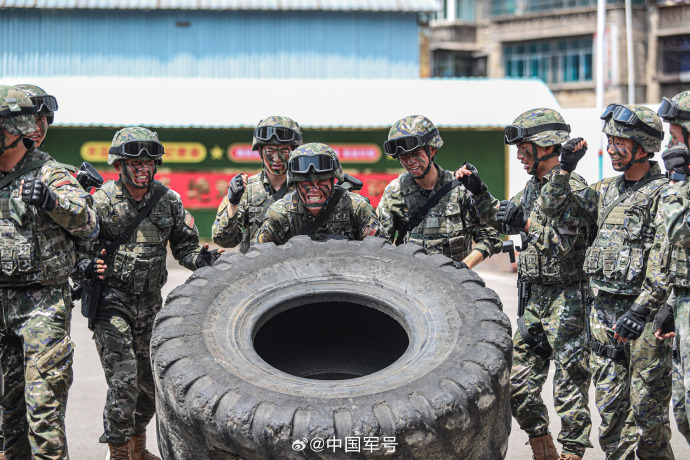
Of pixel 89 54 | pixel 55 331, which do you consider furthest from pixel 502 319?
pixel 89 54

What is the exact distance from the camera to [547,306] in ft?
17.4

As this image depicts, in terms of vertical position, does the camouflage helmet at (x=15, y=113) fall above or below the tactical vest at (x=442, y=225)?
above

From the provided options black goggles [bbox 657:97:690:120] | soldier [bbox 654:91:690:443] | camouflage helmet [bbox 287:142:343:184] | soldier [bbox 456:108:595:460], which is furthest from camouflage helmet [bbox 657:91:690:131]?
camouflage helmet [bbox 287:142:343:184]

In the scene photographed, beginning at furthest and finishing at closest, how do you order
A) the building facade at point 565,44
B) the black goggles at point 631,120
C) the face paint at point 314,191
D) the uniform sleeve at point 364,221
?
the building facade at point 565,44, the uniform sleeve at point 364,221, the face paint at point 314,191, the black goggles at point 631,120

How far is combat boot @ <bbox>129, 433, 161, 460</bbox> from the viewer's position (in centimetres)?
541

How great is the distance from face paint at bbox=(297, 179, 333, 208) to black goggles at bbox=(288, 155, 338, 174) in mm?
85

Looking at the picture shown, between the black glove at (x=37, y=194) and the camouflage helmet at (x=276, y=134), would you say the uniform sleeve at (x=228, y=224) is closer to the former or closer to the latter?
the camouflage helmet at (x=276, y=134)

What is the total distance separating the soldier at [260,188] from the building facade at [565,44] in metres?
26.7

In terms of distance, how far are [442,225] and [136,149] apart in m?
2.06

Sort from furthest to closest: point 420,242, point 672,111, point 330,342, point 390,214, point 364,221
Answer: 1. point 390,214
2. point 420,242
3. point 364,221
4. point 330,342
5. point 672,111

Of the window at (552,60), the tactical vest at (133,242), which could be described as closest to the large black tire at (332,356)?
the tactical vest at (133,242)

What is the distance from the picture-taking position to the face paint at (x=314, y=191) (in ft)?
16.2

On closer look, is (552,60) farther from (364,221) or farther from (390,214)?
(364,221)

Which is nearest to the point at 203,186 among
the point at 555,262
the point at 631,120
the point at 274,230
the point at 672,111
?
the point at 274,230
